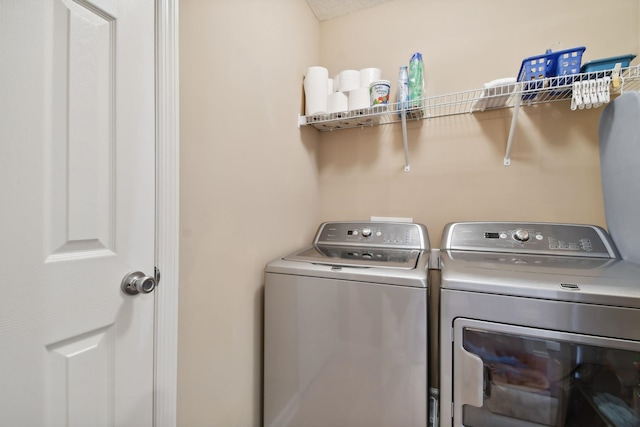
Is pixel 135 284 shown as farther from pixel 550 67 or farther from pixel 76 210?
pixel 550 67

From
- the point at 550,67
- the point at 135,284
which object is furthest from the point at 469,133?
the point at 135,284

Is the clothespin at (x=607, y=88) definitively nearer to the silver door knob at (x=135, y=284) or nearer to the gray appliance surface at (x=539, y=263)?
the gray appliance surface at (x=539, y=263)

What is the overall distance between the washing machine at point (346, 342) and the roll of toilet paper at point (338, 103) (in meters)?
0.92

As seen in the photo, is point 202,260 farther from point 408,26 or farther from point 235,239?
point 408,26

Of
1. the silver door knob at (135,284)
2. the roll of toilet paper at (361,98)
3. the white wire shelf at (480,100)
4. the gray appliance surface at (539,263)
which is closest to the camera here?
the silver door knob at (135,284)

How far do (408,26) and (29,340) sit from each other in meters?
2.25

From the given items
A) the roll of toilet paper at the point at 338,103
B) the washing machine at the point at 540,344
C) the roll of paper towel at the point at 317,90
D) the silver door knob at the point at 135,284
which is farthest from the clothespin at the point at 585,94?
the silver door knob at the point at 135,284

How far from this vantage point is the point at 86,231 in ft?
1.97

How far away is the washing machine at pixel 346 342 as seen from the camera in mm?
931

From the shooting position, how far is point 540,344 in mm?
860

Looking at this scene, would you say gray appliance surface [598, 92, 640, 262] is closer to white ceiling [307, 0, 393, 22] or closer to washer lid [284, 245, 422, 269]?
washer lid [284, 245, 422, 269]

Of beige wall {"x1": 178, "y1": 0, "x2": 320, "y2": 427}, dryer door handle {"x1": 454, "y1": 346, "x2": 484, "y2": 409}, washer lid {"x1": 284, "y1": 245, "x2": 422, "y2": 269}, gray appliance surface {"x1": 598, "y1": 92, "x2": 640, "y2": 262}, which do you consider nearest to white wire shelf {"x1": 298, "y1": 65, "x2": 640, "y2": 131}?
gray appliance surface {"x1": 598, "y1": 92, "x2": 640, "y2": 262}

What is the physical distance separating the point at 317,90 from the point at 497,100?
3.34 ft

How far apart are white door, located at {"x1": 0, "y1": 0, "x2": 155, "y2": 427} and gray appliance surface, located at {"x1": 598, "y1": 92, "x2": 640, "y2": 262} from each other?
180cm
